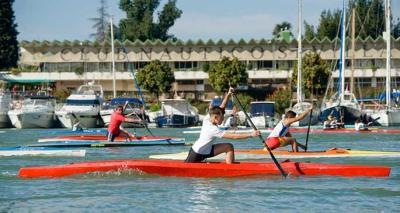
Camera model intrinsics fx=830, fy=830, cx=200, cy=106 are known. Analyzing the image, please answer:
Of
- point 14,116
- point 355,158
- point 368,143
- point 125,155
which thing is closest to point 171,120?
point 14,116

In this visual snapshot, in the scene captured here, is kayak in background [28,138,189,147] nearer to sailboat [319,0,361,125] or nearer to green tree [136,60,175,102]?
sailboat [319,0,361,125]

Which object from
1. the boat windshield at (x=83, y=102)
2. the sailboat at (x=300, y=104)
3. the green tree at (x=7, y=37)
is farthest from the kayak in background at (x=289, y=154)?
the green tree at (x=7, y=37)

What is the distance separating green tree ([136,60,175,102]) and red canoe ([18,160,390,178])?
61818mm

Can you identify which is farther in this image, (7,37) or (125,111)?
(7,37)

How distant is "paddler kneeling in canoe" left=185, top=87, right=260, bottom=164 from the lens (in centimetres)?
1811

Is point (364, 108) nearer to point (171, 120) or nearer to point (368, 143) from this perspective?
point (171, 120)

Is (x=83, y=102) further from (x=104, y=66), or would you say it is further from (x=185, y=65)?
(x=185, y=65)

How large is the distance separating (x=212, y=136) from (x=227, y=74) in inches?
2428

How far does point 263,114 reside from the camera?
203 feet

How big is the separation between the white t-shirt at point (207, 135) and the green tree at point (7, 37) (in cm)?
8164

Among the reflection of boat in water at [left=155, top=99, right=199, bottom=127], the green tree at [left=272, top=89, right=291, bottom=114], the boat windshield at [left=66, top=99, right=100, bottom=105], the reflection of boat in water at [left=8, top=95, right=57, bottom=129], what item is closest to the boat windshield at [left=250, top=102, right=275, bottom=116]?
the reflection of boat in water at [left=155, top=99, right=199, bottom=127]

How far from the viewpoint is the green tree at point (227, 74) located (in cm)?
8006

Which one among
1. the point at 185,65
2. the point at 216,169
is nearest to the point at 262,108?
the point at 185,65

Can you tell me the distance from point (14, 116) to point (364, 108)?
2594cm
